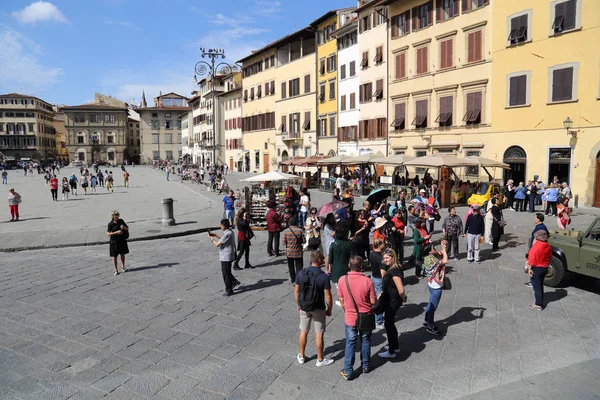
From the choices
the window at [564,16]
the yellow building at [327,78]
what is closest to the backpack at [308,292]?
the window at [564,16]

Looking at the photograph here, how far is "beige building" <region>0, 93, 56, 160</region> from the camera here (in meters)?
99.5

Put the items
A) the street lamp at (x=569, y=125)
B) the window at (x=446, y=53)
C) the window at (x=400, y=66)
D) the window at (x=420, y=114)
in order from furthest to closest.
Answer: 1. the window at (x=400, y=66)
2. the window at (x=420, y=114)
3. the window at (x=446, y=53)
4. the street lamp at (x=569, y=125)

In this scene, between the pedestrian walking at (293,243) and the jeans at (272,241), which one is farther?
the jeans at (272,241)

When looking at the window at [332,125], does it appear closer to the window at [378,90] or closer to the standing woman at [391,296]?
the window at [378,90]

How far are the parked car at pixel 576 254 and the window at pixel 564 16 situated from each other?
53.9ft

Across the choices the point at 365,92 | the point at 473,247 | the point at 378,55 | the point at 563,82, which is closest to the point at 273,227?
the point at 473,247

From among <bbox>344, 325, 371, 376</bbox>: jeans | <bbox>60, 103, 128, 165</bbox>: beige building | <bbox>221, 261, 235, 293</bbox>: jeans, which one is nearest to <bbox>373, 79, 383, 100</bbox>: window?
<bbox>221, 261, 235, 293</bbox>: jeans

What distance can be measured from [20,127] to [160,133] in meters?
28.0

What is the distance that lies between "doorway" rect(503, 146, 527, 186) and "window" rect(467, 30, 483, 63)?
17.9 feet

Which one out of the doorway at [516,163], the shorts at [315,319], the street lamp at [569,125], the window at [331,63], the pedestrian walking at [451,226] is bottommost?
the shorts at [315,319]

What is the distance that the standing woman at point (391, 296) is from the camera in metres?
6.34

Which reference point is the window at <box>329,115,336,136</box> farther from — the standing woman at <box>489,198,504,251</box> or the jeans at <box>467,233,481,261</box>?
the jeans at <box>467,233,481,261</box>

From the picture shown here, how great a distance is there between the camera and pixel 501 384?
574cm

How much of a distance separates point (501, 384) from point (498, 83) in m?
22.9
